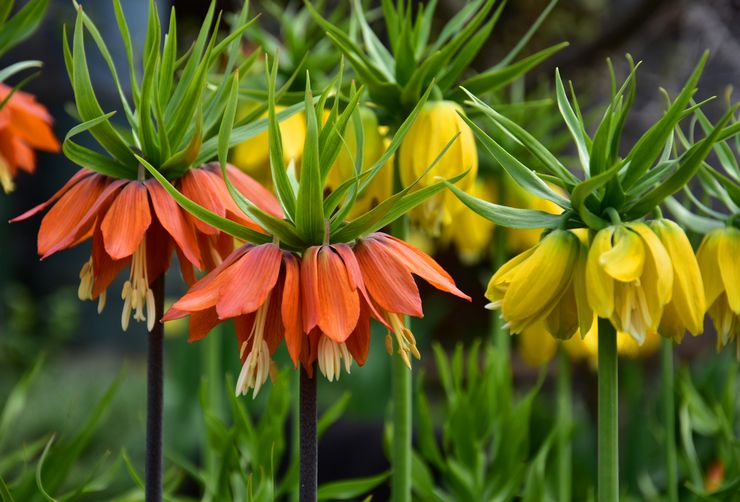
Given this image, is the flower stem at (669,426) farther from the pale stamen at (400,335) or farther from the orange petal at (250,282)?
the orange petal at (250,282)

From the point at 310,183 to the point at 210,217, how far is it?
0.07 meters

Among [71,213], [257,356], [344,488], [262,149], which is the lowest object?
[344,488]

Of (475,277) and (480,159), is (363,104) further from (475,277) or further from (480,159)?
(475,277)

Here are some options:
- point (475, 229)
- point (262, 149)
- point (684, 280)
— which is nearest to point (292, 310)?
point (684, 280)

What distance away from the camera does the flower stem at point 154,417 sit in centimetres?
73

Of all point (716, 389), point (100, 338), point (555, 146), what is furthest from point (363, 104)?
point (100, 338)

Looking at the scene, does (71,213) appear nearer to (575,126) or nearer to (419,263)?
(419,263)

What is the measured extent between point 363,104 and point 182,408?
4.74 feet

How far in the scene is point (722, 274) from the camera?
725 millimetres

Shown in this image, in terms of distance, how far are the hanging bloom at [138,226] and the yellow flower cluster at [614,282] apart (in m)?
0.20

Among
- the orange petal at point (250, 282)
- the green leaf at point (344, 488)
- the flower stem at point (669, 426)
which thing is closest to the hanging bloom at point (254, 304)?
the orange petal at point (250, 282)

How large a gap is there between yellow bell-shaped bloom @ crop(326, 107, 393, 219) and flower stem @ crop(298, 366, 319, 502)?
29 centimetres

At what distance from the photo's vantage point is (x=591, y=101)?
305 centimetres

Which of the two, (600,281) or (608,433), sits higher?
(600,281)
